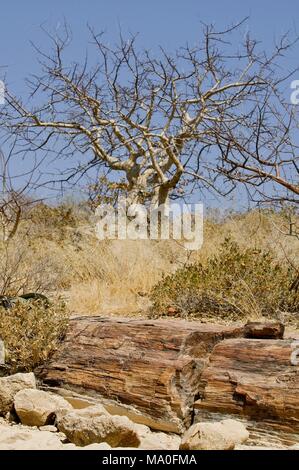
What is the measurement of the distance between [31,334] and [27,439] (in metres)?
1.77

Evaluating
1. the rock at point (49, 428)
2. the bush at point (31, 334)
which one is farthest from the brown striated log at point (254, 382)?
the bush at point (31, 334)

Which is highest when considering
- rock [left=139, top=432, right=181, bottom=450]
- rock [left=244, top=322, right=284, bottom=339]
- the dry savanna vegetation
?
the dry savanna vegetation

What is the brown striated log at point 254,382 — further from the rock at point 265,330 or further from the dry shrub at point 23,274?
the dry shrub at point 23,274

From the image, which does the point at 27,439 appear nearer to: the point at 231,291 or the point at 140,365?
the point at 140,365

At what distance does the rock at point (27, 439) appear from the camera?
157 inches

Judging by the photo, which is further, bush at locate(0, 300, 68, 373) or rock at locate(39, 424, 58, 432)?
bush at locate(0, 300, 68, 373)

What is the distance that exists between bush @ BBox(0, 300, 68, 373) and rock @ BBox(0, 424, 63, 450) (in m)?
1.24

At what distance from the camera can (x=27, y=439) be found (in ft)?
13.8

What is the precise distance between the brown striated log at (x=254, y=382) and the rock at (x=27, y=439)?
3.15 feet

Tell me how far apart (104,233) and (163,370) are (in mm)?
9610

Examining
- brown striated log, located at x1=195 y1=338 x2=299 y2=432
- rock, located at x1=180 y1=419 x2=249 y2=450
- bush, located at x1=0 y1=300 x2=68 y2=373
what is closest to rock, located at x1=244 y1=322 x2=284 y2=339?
brown striated log, located at x1=195 y1=338 x2=299 y2=432

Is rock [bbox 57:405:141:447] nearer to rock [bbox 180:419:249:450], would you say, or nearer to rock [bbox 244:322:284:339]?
rock [bbox 180:419:249:450]

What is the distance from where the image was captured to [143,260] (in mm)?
10586

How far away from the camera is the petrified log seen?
4.70 m
